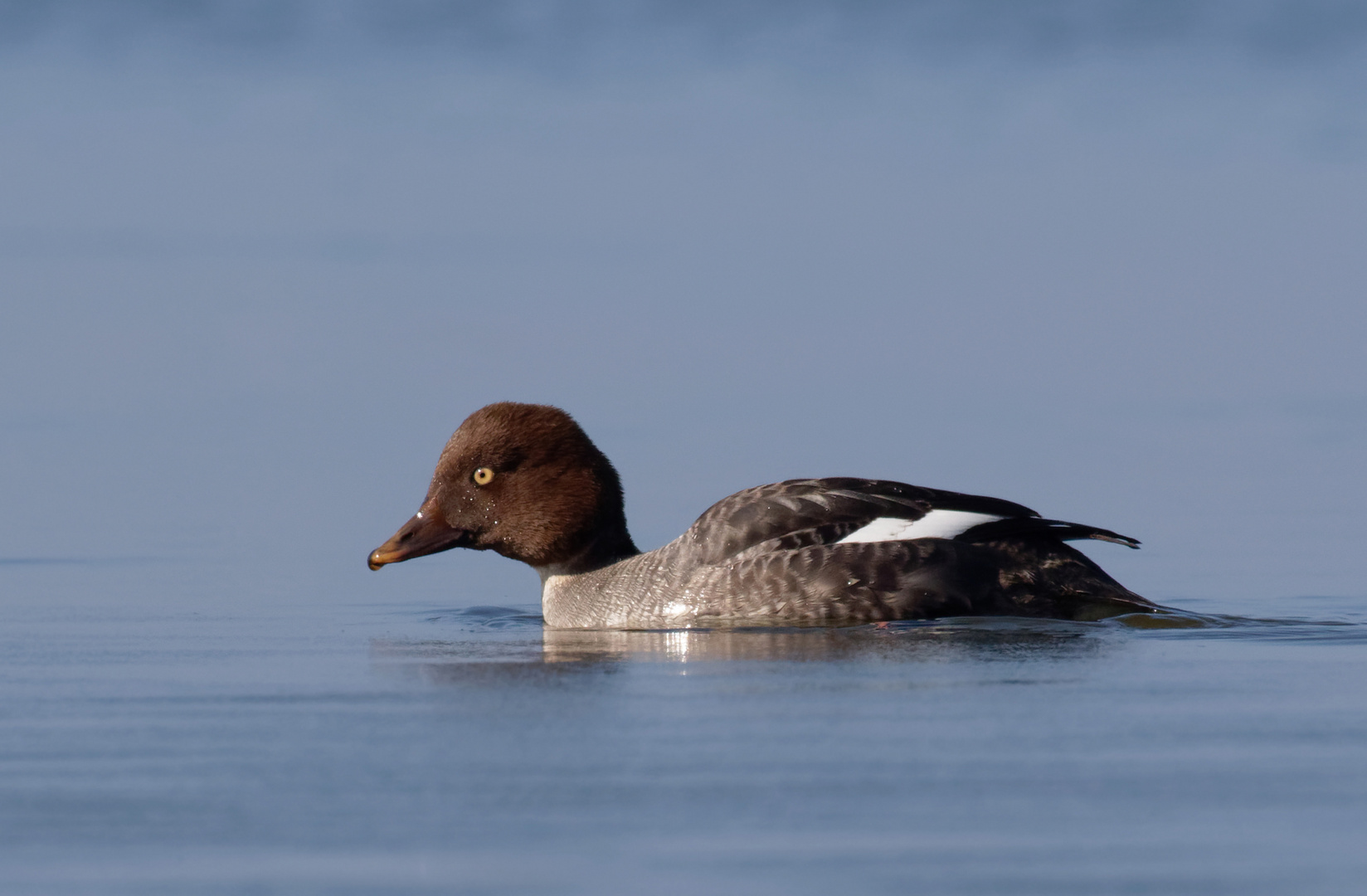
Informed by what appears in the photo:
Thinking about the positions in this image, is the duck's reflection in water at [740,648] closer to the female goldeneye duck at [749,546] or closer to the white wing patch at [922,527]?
the female goldeneye duck at [749,546]

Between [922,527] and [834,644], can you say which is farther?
[922,527]

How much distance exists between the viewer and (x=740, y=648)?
762 centimetres

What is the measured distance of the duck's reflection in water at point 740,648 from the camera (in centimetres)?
702

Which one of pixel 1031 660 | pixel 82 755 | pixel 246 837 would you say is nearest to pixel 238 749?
pixel 82 755

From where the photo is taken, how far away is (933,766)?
4859 millimetres

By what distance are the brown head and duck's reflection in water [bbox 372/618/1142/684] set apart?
872 mm

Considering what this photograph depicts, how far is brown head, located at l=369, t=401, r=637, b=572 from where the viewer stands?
30.8 feet

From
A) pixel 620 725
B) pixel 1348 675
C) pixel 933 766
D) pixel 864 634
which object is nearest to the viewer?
pixel 933 766

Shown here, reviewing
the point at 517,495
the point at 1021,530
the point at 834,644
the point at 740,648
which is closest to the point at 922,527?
the point at 1021,530

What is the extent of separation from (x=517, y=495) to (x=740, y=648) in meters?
2.14

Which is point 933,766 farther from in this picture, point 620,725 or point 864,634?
point 864,634

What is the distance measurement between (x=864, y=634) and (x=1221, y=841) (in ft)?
12.8

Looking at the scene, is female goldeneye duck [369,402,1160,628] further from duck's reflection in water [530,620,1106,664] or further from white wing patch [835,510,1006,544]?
duck's reflection in water [530,620,1106,664]

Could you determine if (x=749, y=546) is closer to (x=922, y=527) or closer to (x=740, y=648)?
(x=922, y=527)
